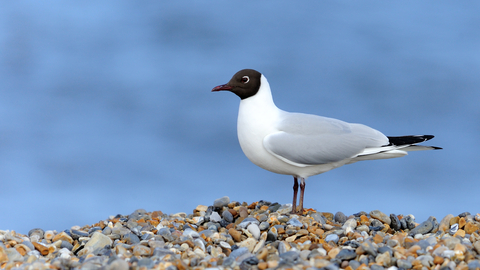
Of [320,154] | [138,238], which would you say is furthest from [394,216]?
[138,238]

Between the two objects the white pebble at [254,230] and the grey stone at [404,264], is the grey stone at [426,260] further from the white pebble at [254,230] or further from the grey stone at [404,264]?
the white pebble at [254,230]

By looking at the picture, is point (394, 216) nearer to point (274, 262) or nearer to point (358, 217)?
point (358, 217)

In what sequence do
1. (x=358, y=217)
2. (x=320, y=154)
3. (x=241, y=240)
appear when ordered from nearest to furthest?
(x=241, y=240), (x=320, y=154), (x=358, y=217)

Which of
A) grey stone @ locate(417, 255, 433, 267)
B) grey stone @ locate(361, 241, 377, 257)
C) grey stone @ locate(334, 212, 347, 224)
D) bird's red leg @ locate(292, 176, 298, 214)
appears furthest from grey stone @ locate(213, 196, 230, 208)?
grey stone @ locate(417, 255, 433, 267)

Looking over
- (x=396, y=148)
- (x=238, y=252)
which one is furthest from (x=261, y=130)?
(x=238, y=252)

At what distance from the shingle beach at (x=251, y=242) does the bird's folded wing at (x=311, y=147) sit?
2.56 ft

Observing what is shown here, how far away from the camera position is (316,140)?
22.5 ft

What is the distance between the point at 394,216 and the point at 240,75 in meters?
2.90

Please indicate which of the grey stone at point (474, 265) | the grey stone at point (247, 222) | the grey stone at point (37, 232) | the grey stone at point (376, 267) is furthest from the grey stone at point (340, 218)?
the grey stone at point (37, 232)

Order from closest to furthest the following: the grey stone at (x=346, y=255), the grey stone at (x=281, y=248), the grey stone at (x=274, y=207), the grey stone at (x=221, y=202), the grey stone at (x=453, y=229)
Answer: the grey stone at (x=346, y=255)
the grey stone at (x=281, y=248)
the grey stone at (x=453, y=229)
the grey stone at (x=274, y=207)
the grey stone at (x=221, y=202)

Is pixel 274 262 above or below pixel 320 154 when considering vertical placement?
below

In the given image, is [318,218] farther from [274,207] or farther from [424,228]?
[424,228]

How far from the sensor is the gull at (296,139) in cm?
676

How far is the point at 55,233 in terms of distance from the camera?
7.01 meters
